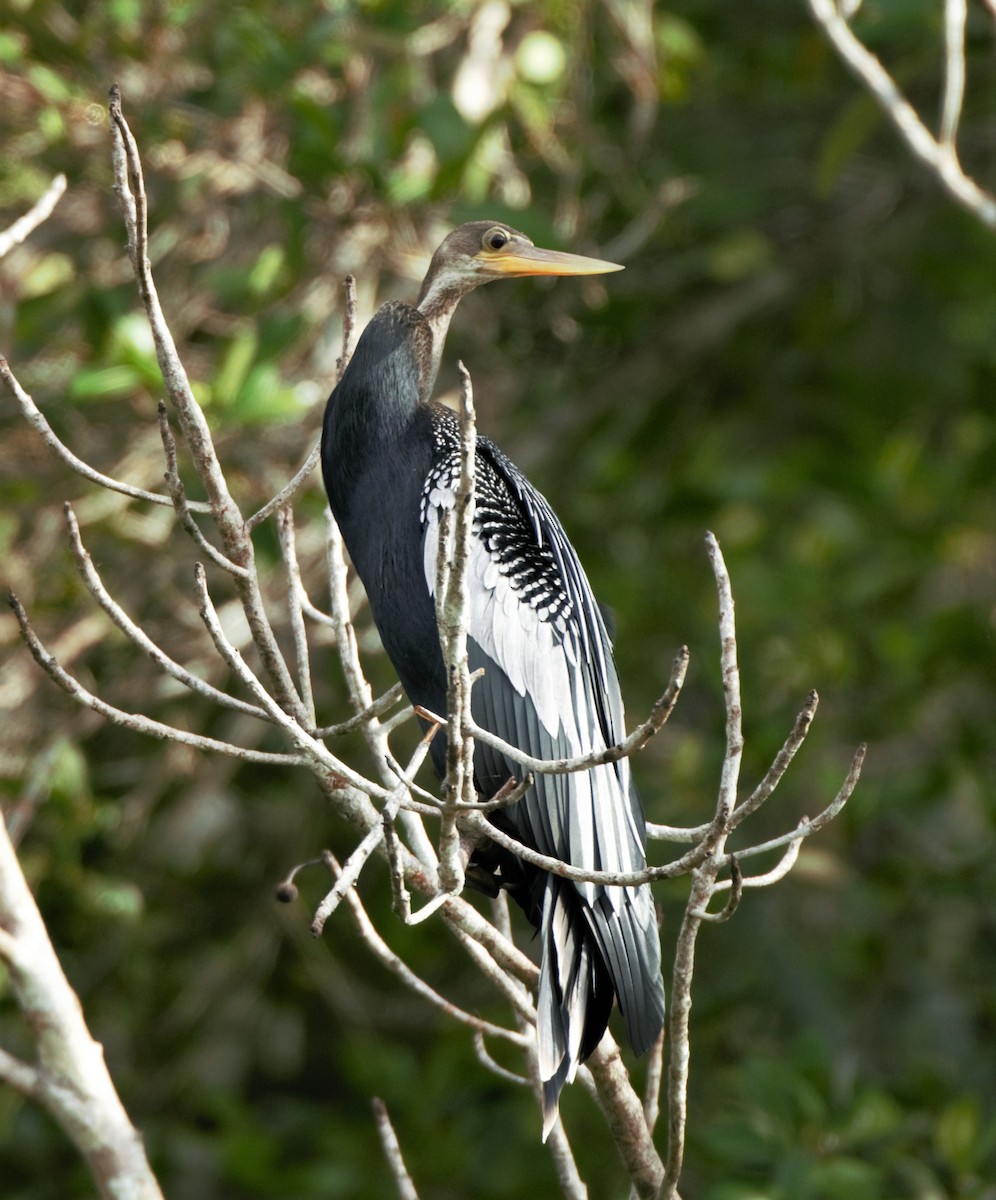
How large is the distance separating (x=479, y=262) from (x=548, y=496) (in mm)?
1964

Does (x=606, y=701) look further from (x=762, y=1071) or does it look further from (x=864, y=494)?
(x=864, y=494)

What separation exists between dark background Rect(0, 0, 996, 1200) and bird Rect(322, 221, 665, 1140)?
32.5 inches

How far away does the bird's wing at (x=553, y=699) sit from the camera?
2168 mm

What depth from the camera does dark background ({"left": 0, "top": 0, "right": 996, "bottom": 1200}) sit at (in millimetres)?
3570

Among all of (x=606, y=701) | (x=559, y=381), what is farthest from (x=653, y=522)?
(x=606, y=701)

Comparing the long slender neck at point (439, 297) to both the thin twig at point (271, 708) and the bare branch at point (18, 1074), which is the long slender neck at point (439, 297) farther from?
the bare branch at point (18, 1074)

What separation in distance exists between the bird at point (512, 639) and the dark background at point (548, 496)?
0.83 m

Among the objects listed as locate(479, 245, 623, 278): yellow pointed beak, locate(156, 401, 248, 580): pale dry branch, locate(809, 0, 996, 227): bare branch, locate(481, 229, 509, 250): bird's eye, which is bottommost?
locate(156, 401, 248, 580): pale dry branch

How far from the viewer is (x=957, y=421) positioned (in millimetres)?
5203

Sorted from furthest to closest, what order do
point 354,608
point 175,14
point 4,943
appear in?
point 175,14
point 354,608
point 4,943

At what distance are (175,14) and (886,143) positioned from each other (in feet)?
7.03

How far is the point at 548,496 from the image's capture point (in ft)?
15.1

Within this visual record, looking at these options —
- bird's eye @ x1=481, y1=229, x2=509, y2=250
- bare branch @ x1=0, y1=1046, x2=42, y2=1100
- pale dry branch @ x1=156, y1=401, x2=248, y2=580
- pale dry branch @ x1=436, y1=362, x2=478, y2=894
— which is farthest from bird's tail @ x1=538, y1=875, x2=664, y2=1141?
bird's eye @ x1=481, y1=229, x2=509, y2=250

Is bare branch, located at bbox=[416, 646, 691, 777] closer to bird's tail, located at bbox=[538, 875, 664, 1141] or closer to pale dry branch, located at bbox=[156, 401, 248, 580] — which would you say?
pale dry branch, located at bbox=[156, 401, 248, 580]
